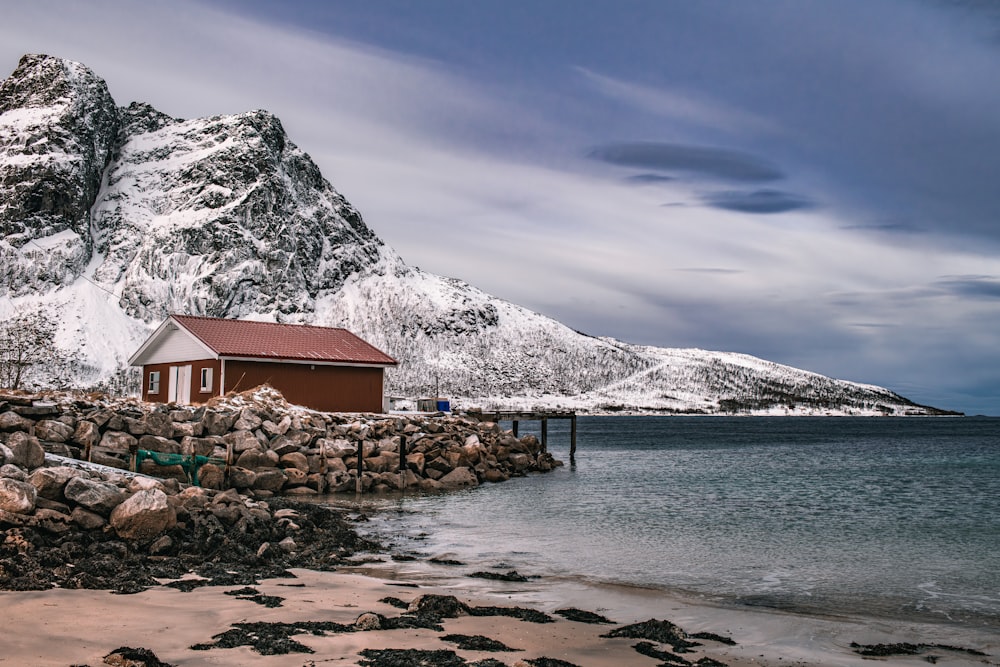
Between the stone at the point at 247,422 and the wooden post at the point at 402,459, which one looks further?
the wooden post at the point at 402,459

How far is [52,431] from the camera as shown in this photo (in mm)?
24641

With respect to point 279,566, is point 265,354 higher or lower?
higher

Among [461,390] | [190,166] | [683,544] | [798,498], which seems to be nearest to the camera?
[683,544]

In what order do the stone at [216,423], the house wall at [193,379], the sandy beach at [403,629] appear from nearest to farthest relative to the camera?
1. the sandy beach at [403,629]
2. the stone at [216,423]
3. the house wall at [193,379]

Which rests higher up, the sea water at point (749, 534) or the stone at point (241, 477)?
the stone at point (241, 477)

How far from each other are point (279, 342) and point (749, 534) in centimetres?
2581

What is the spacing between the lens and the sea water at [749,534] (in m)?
15.3

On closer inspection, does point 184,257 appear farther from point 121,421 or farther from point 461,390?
point 121,421

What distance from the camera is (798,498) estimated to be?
3175 cm

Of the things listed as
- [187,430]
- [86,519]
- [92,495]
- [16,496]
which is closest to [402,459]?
[187,430]

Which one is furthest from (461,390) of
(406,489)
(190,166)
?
(406,489)

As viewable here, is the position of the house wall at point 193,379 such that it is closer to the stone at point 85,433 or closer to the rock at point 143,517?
the stone at point 85,433

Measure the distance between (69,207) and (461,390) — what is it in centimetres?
8934

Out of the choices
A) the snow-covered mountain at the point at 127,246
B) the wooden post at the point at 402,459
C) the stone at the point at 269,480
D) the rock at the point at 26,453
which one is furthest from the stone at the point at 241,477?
the snow-covered mountain at the point at 127,246
